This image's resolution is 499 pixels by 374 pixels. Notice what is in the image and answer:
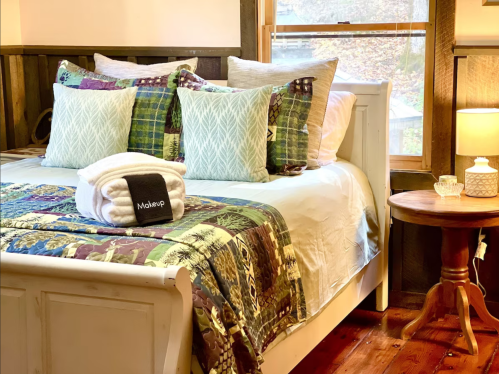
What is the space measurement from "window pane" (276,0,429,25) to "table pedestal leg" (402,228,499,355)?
101cm

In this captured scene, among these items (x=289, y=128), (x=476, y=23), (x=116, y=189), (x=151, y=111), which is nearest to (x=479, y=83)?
(x=476, y=23)

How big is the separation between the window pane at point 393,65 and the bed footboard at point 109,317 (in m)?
1.91

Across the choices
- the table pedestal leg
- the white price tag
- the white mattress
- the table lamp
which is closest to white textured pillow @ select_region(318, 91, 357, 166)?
the white mattress

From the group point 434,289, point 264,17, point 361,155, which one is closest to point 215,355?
point 434,289

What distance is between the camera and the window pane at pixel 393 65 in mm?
3086

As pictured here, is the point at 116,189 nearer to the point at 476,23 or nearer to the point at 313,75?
the point at 313,75

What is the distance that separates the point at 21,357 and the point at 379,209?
6.78 ft

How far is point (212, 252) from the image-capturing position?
1753 mm

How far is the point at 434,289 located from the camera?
2793mm

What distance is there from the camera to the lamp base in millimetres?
2746

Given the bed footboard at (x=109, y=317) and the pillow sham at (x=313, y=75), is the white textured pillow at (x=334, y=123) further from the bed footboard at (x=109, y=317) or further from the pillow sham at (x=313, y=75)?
the bed footboard at (x=109, y=317)

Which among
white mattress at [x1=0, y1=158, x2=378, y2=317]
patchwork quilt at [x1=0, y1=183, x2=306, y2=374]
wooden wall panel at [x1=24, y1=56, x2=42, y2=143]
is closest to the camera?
patchwork quilt at [x1=0, y1=183, x2=306, y2=374]

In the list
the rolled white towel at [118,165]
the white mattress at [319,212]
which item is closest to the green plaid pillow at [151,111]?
the white mattress at [319,212]

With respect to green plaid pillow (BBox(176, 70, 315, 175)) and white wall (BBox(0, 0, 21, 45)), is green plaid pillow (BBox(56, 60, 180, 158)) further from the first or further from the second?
white wall (BBox(0, 0, 21, 45))
